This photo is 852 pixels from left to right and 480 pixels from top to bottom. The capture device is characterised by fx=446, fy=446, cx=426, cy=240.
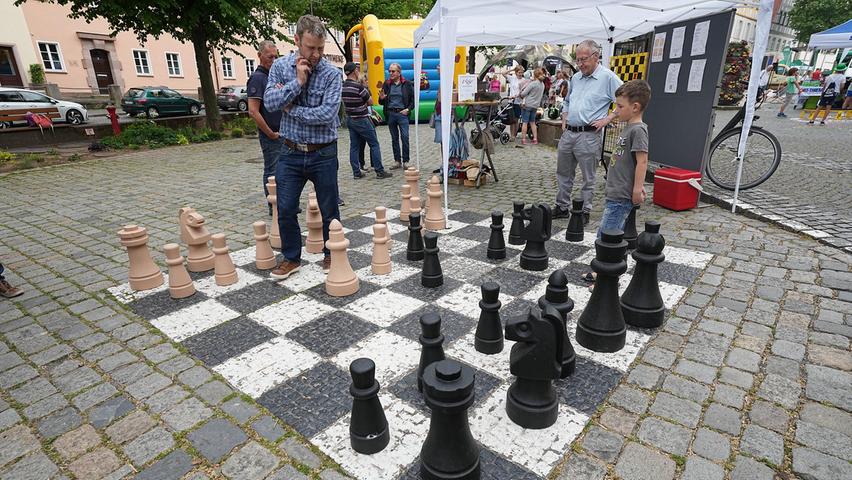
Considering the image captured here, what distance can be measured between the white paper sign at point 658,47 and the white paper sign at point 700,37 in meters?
0.71

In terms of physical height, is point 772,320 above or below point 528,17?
below

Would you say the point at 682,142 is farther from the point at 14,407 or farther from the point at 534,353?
the point at 14,407

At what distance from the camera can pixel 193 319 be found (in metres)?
3.03

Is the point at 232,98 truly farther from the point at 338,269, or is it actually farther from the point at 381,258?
the point at 338,269

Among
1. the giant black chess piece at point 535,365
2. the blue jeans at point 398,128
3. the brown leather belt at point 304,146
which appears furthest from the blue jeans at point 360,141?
the giant black chess piece at point 535,365

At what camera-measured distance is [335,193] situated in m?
3.77

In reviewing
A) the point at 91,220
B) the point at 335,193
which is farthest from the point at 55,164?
the point at 335,193

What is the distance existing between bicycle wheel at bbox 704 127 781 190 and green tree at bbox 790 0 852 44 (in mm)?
48476

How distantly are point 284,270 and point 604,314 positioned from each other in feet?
7.99

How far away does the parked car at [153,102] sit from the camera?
19.1m

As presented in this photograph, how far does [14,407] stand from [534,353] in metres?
2.58

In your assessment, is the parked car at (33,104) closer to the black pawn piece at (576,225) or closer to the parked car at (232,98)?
the parked car at (232,98)

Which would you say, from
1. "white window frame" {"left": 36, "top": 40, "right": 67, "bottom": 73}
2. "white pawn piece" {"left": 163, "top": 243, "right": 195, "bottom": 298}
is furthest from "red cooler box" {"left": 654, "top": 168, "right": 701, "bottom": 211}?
"white window frame" {"left": 36, "top": 40, "right": 67, "bottom": 73}

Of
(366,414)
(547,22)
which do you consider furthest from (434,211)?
(547,22)
